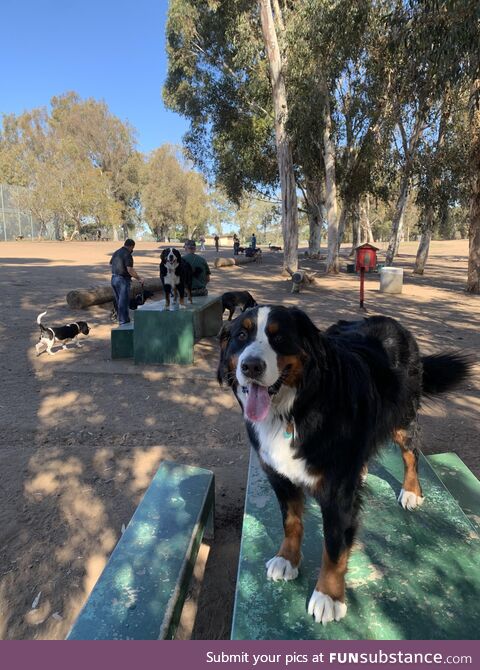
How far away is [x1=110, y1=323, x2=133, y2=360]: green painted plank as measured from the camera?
7.39 metres

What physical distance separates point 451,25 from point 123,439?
11.1 meters

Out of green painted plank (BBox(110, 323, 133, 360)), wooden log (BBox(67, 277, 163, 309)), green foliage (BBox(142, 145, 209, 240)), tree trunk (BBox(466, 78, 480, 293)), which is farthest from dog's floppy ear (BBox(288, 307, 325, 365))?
green foliage (BBox(142, 145, 209, 240))

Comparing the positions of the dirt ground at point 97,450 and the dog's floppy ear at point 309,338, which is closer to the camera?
the dog's floppy ear at point 309,338

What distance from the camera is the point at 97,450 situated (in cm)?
432

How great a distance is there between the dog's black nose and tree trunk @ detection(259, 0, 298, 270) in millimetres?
17390

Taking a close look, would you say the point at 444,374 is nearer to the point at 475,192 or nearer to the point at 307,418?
the point at 307,418

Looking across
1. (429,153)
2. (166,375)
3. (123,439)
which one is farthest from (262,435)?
(429,153)

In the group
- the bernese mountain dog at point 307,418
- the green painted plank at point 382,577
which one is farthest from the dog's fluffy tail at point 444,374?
the bernese mountain dog at point 307,418

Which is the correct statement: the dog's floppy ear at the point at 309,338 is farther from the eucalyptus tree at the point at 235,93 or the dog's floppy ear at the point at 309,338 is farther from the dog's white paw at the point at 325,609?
the eucalyptus tree at the point at 235,93

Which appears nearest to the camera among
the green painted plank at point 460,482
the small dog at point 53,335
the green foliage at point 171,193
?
the green painted plank at point 460,482

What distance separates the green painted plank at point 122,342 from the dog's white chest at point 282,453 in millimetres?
5724

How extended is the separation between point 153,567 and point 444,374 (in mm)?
2396


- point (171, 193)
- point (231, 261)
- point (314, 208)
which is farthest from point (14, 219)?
point (314, 208)

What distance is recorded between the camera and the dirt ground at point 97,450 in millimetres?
2670
